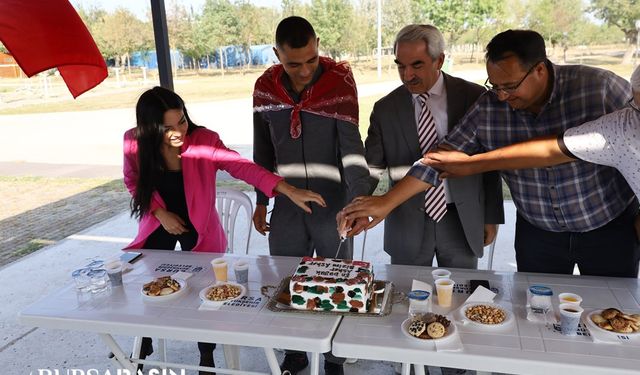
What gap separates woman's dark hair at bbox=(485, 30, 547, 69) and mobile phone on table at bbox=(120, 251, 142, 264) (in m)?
1.68

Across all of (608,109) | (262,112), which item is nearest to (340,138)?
(262,112)

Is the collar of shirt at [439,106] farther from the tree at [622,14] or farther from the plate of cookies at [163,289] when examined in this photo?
the tree at [622,14]

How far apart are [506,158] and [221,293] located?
3.68ft

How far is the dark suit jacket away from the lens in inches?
81.0

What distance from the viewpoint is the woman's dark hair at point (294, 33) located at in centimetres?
205

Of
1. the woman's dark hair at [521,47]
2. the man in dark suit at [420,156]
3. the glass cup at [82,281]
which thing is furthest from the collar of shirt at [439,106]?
the glass cup at [82,281]

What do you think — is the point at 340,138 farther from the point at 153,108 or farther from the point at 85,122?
the point at 85,122

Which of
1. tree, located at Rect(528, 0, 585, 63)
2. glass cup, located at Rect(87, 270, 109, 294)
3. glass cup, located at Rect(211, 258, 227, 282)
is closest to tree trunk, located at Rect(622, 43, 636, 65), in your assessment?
tree, located at Rect(528, 0, 585, 63)

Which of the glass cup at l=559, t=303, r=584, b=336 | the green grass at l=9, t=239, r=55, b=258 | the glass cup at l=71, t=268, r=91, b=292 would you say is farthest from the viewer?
the green grass at l=9, t=239, r=55, b=258

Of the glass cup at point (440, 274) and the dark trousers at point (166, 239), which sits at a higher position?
the glass cup at point (440, 274)

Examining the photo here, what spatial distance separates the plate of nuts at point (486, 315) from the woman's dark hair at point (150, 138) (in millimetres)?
1493

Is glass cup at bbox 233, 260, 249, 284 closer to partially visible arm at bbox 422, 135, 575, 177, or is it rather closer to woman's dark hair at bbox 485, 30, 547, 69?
partially visible arm at bbox 422, 135, 575, 177

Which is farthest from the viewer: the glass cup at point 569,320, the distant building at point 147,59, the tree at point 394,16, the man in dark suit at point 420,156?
the distant building at point 147,59

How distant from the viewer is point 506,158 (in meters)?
1.70
